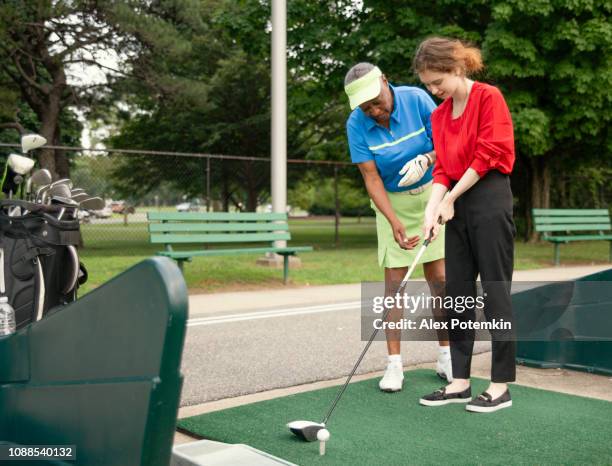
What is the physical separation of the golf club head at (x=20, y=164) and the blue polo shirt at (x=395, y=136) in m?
1.83

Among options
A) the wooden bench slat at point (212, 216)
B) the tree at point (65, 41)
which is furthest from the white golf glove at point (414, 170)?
the tree at point (65, 41)

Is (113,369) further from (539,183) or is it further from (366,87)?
(539,183)

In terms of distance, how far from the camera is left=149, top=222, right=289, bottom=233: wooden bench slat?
29.8ft

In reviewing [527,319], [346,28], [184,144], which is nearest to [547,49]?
[346,28]

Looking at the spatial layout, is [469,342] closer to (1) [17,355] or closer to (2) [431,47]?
(2) [431,47]

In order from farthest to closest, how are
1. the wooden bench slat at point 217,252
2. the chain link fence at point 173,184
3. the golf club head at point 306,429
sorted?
the chain link fence at point 173,184, the wooden bench slat at point 217,252, the golf club head at point 306,429

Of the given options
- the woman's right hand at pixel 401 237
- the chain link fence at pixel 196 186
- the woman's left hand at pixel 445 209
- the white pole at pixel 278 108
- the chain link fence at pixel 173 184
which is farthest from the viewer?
the chain link fence at pixel 196 186

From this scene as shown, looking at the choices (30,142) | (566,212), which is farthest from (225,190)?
(30,142)

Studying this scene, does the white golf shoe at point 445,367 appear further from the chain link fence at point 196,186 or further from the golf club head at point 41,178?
the chain link fence at point 196,186

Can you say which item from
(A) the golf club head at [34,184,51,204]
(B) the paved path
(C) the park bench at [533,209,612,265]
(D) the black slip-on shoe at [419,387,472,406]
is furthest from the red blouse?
(C) the park bench at [533,209,612,265]

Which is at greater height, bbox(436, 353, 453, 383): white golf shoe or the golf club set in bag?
the golf club set in bag

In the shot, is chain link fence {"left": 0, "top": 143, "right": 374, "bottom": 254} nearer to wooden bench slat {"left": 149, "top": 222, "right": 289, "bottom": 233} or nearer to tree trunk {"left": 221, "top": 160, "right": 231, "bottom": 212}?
tree trunk {"left": 221, "top": 160, "right": 231, "bottom": 212}

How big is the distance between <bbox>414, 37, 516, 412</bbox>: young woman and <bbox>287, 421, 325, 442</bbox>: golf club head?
91cm

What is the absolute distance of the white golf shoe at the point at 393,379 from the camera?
4.35m
